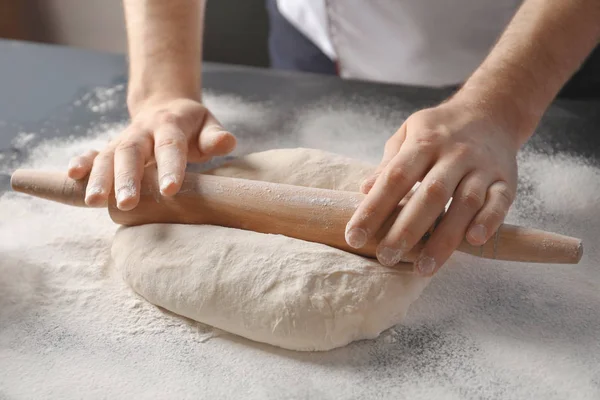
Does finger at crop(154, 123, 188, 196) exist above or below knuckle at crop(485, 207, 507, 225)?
below

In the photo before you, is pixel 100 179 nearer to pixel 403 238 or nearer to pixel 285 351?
pixel 285 351

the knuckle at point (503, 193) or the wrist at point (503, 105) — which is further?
the wrist at point (503, 105)

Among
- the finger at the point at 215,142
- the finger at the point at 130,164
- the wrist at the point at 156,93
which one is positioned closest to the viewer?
the finger at the point at 130,164

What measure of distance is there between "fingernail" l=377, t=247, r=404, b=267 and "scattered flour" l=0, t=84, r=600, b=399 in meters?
0.15

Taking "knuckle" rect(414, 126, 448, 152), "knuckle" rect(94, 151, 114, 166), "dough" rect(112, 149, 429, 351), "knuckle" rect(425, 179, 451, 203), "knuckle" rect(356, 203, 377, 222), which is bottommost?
"dough" rect(112, 149, 429, 351)

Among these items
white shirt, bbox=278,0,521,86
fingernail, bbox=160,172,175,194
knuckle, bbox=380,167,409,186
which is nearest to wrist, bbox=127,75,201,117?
fingernail, bbox=160,172,175,194

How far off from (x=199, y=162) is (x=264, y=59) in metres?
1.57

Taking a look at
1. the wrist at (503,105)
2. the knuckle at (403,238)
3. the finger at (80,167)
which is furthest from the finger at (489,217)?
the finger at (80,167)

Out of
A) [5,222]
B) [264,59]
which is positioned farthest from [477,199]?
[264,59]

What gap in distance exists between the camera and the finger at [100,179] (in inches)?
55.1

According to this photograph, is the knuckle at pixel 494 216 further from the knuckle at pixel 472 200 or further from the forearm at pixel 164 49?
the forearm at pixel 164 49

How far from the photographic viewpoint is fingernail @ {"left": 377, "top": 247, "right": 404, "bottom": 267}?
124 cm

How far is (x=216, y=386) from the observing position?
1.17m

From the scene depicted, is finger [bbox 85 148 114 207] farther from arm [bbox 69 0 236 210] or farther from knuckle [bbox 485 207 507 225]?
knuckle [bbox 485 207 507 225]
